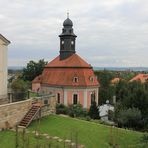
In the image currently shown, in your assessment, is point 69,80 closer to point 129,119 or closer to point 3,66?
point 129,119

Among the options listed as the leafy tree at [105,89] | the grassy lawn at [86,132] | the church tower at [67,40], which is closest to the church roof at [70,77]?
the church tower at [67,40]

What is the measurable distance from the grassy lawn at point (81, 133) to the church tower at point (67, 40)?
25.7 m

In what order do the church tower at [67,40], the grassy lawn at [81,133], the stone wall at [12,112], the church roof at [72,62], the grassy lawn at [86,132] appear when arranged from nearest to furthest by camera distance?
the grassy lawn at [81,133]
the grassy lawn at [86,132]
the stone wall at [12,112]
the church roof at [72,62]
the church tower at [67,40]

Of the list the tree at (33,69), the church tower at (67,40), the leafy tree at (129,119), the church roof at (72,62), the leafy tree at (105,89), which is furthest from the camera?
the leafy tree at (105,89)

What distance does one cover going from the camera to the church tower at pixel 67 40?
4781 cm

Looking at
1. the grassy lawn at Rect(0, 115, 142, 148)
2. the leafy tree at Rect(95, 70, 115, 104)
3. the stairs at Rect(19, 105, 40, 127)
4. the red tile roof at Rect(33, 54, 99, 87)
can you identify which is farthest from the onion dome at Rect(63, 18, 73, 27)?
the stairs at Rect(19, 105, 40, 127)

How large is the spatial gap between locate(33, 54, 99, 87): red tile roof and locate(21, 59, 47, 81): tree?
347 inches

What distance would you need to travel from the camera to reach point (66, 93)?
43.2 metres

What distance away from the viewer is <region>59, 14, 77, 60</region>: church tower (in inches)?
1882

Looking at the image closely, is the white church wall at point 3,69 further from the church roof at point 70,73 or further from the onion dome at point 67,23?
the onion dome at point 67,23

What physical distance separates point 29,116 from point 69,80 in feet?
74.8

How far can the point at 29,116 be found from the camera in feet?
67.7

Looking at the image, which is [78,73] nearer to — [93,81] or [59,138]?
[93,81]

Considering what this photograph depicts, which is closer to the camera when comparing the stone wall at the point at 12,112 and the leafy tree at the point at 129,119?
the stone wall at the point at 12,112
